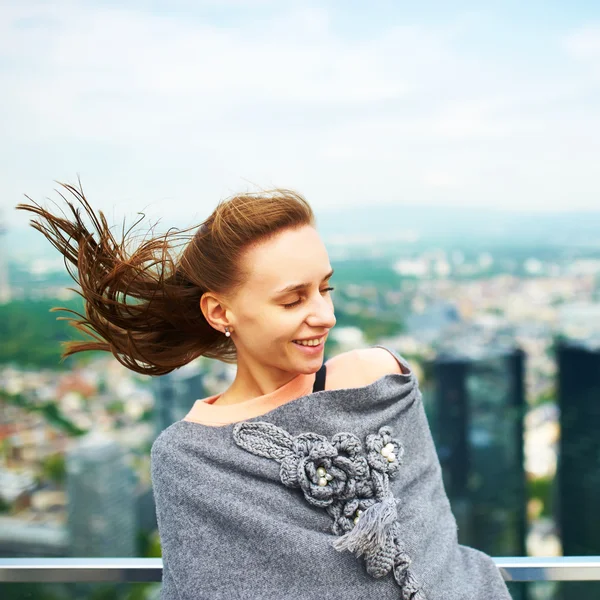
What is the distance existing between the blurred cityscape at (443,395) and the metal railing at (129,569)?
3660 millimetres

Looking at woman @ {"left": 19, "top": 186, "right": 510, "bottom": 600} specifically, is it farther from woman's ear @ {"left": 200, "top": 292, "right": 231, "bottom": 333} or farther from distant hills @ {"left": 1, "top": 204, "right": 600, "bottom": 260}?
distant hills @ {"left": 1, "top": 204, "right": 600, "bottom": 260}

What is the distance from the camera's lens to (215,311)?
3.76 ft

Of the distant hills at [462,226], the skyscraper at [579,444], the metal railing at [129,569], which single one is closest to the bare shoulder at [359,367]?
the metal railing at [129,569]

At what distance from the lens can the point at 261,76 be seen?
6273mm

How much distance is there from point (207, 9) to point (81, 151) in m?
1.96

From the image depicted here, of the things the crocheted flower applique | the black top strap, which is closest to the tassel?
the crocheted flower applique

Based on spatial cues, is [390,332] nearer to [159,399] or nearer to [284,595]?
[159,399]

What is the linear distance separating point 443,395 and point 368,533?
248 inches

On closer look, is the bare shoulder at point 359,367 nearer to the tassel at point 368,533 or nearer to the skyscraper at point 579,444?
the tassel at point 368,533

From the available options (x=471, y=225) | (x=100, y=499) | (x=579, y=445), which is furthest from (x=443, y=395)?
(x=100, y=499)

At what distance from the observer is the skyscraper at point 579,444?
22.8 feet

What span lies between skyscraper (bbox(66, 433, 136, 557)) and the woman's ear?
5.87 m

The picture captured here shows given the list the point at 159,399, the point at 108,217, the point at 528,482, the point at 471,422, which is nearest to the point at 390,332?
the point at 471,422

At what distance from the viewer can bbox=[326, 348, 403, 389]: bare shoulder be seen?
3.77 ft
